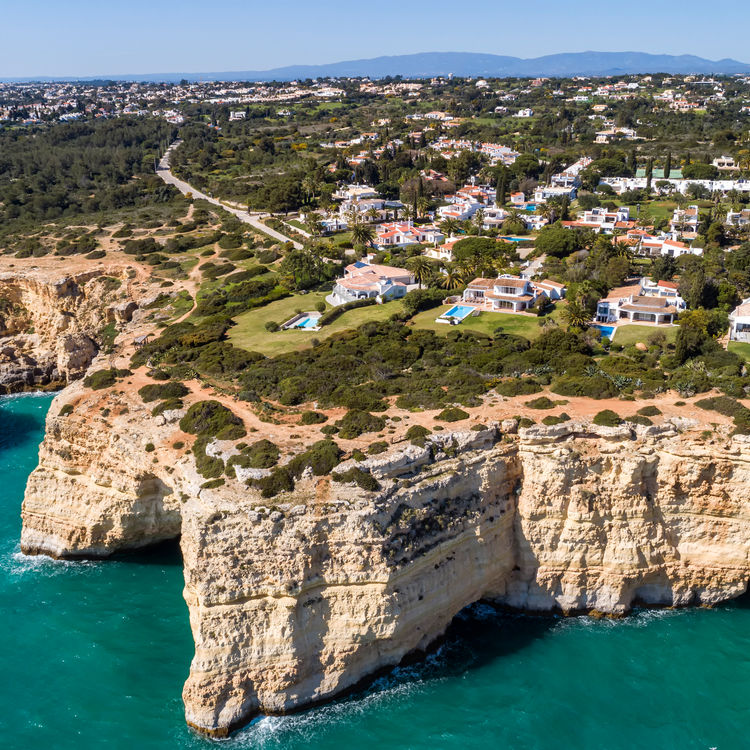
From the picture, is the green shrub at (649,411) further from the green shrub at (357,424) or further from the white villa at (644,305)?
the white villa at (644,305)

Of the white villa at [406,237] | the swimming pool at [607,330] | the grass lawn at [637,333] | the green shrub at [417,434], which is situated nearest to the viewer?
the green shrub at [417,434]

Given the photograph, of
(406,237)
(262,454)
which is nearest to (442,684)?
(262,454)

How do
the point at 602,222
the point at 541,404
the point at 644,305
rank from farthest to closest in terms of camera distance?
1. the point at 602,222
2. the point at 644,305
3. the point at 541,404

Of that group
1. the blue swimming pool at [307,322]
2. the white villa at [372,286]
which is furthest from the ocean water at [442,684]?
the white villa at [372,286]

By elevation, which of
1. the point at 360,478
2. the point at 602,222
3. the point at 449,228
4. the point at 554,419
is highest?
the point at 602,222

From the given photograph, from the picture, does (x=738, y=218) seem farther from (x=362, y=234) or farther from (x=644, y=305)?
(x=362, y=234)

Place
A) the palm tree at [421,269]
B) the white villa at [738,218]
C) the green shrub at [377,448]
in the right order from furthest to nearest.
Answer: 1. the white villa at [738,218]
2. the palm tree at [421,269]
3. the green shrub at [377,448]
